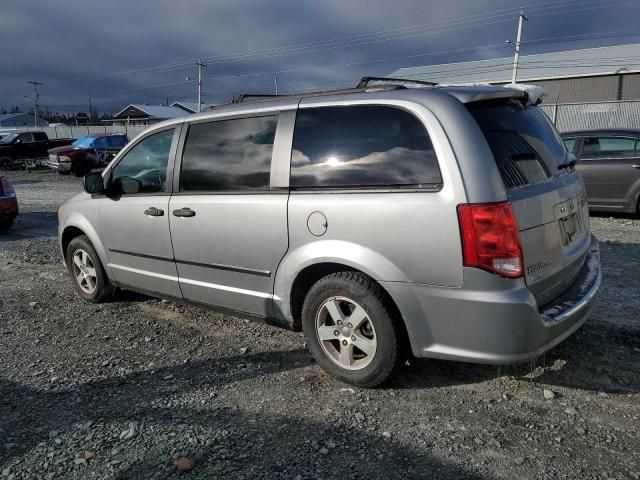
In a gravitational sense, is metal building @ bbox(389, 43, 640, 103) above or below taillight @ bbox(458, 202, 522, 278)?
above

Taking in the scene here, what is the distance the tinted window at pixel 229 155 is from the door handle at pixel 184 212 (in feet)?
0.53

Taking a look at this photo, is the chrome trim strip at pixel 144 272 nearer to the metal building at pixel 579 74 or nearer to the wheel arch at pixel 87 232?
the wheel arch at pixel 87 232

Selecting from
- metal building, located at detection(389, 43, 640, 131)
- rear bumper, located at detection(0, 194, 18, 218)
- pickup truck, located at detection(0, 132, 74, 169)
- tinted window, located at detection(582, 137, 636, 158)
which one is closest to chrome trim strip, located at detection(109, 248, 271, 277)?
rear bumper, located at detection(0, 194, 18, 218)

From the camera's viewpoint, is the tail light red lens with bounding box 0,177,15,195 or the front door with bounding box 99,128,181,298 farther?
the tail light red lens with bounding box 0,177,15,195

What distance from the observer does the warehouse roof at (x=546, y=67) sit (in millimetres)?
34344

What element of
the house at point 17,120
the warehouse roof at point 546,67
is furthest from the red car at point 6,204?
the house at point 17,120

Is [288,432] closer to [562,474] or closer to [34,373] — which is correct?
[562,474]

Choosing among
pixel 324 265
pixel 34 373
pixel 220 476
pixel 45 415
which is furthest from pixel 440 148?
pixel 34 373

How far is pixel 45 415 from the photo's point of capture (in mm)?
3125

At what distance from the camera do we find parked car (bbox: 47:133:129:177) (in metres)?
21.5

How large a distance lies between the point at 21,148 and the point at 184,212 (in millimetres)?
26388

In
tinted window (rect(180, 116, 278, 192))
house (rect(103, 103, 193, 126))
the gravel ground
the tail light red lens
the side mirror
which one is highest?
house (rect(103, 103, 193, 126))

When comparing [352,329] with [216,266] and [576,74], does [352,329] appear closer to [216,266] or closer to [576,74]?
[216,266]

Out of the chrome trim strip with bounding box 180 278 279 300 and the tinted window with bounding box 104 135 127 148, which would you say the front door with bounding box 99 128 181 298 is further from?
the tinted window with bounding box 104 135 127 148
